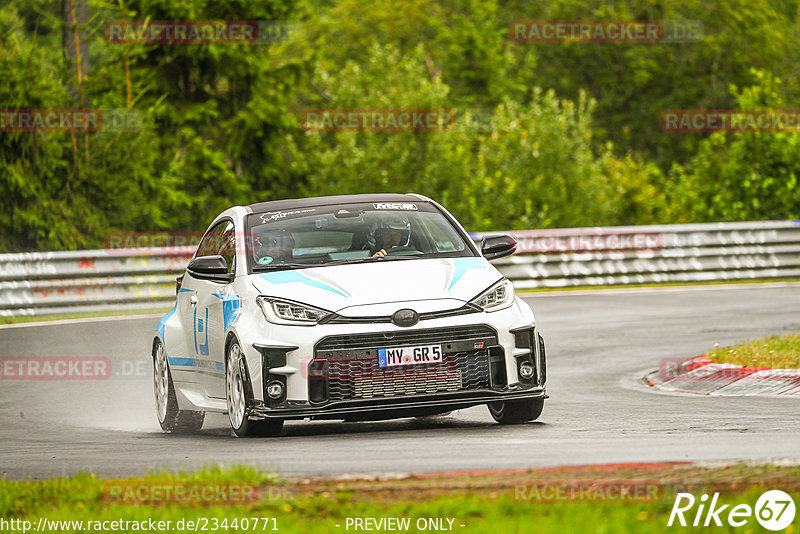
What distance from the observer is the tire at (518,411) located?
10.4 metres

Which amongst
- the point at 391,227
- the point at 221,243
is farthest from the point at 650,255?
the point at 391,227

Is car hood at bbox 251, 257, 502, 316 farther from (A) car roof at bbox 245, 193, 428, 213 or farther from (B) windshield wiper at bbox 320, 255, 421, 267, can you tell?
(A) car roof at bbox 245, 193, 428, 213

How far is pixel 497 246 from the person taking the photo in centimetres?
1097

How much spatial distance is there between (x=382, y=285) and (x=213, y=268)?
1.41 meters

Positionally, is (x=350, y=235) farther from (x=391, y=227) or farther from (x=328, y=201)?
(x=328, y=201)

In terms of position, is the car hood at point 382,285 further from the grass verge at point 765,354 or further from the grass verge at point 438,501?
the grass verge at point 765,354

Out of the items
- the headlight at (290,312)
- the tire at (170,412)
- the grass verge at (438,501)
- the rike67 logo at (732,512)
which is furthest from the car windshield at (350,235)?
the rike67 logo at (732,512)

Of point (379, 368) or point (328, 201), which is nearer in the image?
point (379, 368)

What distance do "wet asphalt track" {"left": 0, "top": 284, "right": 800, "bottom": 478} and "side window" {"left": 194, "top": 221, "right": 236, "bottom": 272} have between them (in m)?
1.32

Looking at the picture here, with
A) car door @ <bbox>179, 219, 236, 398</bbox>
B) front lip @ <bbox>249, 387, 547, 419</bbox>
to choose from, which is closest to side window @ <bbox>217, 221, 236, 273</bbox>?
car door @ <bbox>179, 219, 236, 398</bbox>

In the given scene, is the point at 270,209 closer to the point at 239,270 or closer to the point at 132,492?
the point at 239,270

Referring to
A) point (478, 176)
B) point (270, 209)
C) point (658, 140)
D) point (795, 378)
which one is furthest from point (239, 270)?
point (658, 140)

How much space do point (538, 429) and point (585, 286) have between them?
16125 millimetres

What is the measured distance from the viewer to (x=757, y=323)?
60.6ft
